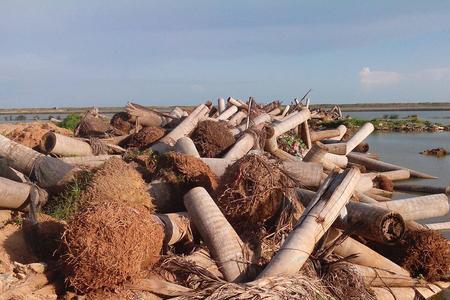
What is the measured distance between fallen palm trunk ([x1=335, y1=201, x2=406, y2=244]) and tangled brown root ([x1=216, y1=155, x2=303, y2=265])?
2.66 ft

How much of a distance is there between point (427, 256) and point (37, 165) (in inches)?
248

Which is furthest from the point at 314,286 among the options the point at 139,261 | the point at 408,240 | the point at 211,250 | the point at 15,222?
the point at 15,222

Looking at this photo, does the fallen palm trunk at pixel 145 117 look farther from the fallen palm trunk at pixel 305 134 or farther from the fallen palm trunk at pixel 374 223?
the fallen palm trunk at pixel 374 223

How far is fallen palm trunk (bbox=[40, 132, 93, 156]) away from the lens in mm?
10203

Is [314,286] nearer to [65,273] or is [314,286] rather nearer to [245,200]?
[245,200]

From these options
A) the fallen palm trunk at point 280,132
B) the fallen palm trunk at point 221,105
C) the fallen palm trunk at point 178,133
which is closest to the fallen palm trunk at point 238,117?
the fallen palm trunk at point 221,105

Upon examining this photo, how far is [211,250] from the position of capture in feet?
21.4

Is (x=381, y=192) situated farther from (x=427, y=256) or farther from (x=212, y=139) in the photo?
(x=427, y=256)

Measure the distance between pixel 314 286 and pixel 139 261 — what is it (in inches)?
80.6

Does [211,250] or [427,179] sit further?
[427,179]

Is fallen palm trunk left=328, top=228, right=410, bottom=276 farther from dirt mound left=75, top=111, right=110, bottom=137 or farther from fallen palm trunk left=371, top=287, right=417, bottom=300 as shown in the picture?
dirt mound left=75, top=111, right=110, bottom=137

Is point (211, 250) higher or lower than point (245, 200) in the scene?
lower

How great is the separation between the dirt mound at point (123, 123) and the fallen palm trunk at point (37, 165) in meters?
5.06

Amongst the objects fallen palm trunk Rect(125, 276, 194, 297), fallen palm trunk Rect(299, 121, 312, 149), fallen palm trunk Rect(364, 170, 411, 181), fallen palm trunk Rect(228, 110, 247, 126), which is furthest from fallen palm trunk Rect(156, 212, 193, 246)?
fallen palm trunk Rect(364, 170, 411, 181)
